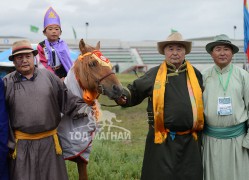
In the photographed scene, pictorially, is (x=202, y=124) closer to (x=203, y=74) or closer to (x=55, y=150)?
(x=203, y=74)

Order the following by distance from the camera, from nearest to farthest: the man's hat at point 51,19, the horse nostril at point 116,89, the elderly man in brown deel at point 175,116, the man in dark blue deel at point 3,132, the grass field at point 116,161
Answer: the man in dark blue deel at point 3,132, the elderly man in brown deel at point 175,116, the horse nostril at point 116,89, the man's hat at point 51,19, the grass field at point 116,161

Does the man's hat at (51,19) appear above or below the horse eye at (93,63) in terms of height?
above

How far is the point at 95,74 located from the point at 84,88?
0.24 m

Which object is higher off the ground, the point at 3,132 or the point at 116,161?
the point at 3,132

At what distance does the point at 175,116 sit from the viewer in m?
3.29

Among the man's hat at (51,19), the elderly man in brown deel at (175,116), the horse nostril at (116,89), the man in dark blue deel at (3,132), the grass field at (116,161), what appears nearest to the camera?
the man in dark blue deel at (3,132)

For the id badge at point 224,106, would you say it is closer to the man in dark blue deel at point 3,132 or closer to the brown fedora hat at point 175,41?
the brown fedora hat at point 175,41

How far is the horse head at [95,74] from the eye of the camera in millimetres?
3470

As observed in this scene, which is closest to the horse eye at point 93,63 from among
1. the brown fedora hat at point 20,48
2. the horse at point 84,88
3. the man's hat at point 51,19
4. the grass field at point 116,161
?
the horse at point 84,88

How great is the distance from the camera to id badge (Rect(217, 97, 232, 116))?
127 inches

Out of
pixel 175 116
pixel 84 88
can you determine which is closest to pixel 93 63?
pixel 84 88

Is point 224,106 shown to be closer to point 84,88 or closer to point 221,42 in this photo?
point 221,42

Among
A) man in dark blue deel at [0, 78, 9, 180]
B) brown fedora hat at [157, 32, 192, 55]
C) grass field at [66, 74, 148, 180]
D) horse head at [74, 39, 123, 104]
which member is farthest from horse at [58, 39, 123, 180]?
grass field at [66, 74, 148, 180]

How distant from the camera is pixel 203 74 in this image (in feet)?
11.6
